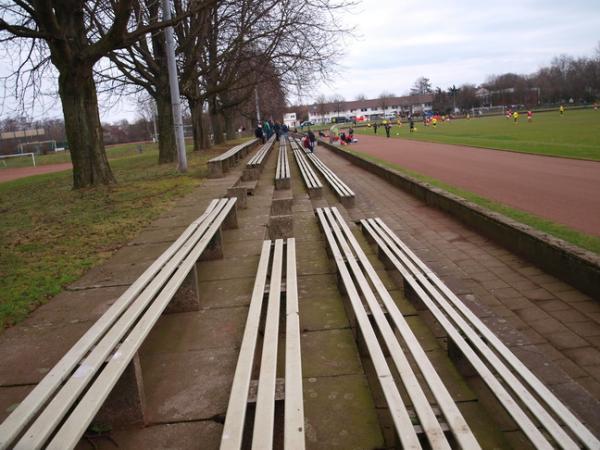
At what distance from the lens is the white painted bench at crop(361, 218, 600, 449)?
214cm

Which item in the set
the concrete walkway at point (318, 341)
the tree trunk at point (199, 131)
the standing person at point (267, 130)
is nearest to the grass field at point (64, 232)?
the concrete walkway at point (318, 341)

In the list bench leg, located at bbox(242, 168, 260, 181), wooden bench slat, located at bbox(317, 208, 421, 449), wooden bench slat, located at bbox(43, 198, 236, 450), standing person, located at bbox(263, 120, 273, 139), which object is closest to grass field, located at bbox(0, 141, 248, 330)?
bench leg, located at bbox(242, 168, 260, 181)

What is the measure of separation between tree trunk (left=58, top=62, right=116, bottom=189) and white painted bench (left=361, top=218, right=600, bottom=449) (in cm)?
962

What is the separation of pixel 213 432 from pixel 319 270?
2714 millimetres

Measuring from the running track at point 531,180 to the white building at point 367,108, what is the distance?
122172 mm

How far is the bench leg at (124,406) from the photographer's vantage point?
2.31m

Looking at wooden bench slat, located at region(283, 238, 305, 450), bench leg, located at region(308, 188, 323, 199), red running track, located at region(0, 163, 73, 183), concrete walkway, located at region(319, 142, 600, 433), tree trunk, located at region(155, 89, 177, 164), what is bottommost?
concrete walkway, located at region(319, 142, 600, 433)

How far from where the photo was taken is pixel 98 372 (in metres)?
2.36

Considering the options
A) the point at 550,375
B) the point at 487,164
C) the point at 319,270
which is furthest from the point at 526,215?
the point at 487,164

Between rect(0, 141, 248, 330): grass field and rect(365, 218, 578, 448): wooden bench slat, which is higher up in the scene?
rect(0, 141, 248, 330): grass field

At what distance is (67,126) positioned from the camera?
11.5 m

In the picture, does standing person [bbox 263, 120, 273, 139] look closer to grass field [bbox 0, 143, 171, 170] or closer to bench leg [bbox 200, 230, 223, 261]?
grass field [bbox 0, 143, 171, 170]

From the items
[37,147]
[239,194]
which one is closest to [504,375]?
[239,194]

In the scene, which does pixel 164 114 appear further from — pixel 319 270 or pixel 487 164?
→ pixel 319 270
